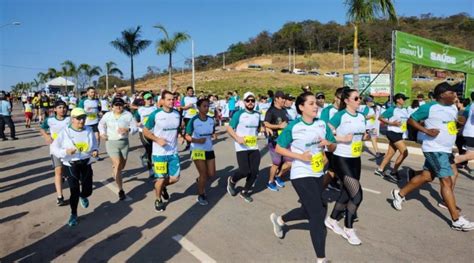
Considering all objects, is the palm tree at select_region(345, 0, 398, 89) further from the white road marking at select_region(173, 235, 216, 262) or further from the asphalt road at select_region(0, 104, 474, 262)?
the white road marking at select_region(173, 235, 216, 262)

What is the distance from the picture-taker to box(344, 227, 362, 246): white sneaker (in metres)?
4.37

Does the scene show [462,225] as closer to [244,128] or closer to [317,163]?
[317,163]

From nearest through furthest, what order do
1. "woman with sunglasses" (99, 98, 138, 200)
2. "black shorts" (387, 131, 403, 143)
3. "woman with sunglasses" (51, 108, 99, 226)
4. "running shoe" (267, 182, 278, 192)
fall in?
"woman with sunglasses" (51, 108, 99, 226) < "woman with sunglasses" (99, 98, 138, 200) < "running shoe" (267, 182, 278, 192) < "black shorts" (387, 131, 403, 143)

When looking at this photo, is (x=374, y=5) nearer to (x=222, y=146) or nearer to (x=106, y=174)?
(x=222, y=146)

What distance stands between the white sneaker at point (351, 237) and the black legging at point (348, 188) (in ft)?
0.20

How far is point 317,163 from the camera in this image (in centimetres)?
396

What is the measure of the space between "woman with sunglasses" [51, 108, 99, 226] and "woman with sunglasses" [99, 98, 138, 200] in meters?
1.05

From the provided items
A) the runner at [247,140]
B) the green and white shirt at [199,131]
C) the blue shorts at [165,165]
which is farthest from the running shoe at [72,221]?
the runner at [247,140]

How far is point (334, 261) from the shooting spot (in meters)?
3.97

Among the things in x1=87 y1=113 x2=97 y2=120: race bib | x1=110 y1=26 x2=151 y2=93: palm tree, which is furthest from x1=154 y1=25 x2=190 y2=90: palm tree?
x1=87 y1=113 x2=97 y2=120: race bib

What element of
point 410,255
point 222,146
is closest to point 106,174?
point 222,146

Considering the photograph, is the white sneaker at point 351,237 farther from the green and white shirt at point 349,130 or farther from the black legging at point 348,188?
the green and white shirt at point 349,130

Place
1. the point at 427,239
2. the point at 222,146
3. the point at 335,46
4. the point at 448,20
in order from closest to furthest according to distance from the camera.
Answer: the point at 427,239 < the point at 222,146 < the point at 448,20 < the point at 335,46

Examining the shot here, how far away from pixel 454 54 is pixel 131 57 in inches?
996
